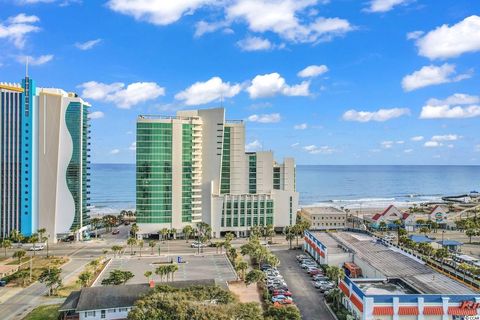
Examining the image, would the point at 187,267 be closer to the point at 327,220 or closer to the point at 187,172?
the point at 187,172

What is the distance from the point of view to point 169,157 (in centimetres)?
8344

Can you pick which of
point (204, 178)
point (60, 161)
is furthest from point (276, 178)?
point (60, 161)

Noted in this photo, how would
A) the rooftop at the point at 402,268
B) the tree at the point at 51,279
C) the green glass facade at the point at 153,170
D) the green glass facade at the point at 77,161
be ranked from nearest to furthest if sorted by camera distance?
the rooftop at the point at 402,268 < the tree at the point at 51,279 < the green glass facade at the point at 77,161 < the green glass facade at the point at 153,170

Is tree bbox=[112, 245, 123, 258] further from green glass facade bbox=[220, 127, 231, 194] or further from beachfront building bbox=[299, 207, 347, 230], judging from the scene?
beachfront building bbox=[299, 207, 347, 230]

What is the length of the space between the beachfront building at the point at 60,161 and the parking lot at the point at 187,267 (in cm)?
1915

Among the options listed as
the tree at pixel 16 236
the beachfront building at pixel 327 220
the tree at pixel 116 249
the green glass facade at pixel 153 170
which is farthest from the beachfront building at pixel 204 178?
the tree at pixel 16 236

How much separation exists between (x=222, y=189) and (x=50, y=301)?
155 feet

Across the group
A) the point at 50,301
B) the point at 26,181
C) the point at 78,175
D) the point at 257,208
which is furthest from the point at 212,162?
the point at 50,301

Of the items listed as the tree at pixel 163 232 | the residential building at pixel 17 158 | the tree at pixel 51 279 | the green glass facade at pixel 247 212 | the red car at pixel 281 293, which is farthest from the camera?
the green glass facade at pixel 247 212

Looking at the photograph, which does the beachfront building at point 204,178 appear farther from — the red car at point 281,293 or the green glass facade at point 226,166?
the red car at point 281,293

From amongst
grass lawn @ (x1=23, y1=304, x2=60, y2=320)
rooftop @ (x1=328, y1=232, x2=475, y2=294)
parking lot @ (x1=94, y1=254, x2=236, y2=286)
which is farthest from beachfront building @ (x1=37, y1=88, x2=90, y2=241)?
rooftop @ (x1=328, y1=232, x2=475, y2=294)

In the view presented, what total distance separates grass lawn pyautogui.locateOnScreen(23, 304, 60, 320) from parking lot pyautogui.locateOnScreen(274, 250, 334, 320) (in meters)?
25.2

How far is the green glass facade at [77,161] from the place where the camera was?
79750 millimetres

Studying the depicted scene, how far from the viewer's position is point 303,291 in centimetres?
5059
